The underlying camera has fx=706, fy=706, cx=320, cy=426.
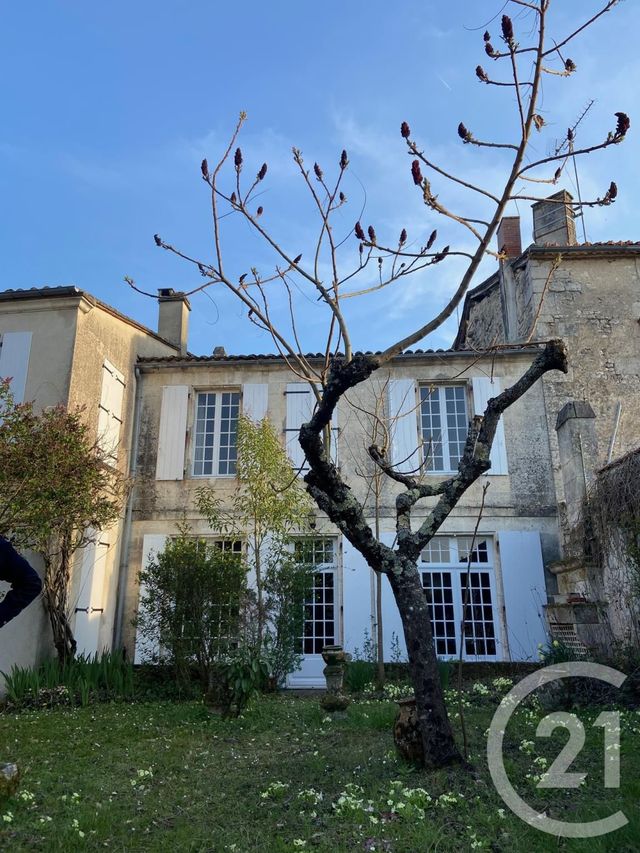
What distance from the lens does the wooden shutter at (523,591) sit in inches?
421

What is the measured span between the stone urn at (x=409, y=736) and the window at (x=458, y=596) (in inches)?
236

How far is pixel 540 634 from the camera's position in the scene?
10758 millimetres

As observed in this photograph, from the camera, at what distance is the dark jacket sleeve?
3535mm

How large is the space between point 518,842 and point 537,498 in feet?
27.3

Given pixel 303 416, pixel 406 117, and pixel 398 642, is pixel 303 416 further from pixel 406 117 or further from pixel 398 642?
pixel 406 117

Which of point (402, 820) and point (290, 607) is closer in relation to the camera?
point (402, 820)

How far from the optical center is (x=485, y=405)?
39.6ft

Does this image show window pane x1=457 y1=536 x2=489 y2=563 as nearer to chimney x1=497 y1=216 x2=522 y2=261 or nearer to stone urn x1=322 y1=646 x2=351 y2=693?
stone urn x1=322 y1=646 x2=351 y2=693

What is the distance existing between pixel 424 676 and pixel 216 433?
319 inches

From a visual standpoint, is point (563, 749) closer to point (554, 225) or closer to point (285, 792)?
point (285, 792)

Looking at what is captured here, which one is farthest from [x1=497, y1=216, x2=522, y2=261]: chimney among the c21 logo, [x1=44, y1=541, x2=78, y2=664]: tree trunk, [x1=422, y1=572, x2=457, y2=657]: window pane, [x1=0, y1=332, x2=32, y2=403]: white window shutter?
[x1=44, y1=541, x2=78, y2=664]: tree trunk

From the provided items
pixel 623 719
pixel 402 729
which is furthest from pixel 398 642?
pixel 402 729

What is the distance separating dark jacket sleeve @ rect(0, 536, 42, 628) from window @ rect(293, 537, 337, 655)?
7238mm

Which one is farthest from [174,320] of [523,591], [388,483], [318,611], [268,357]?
[523,591]
